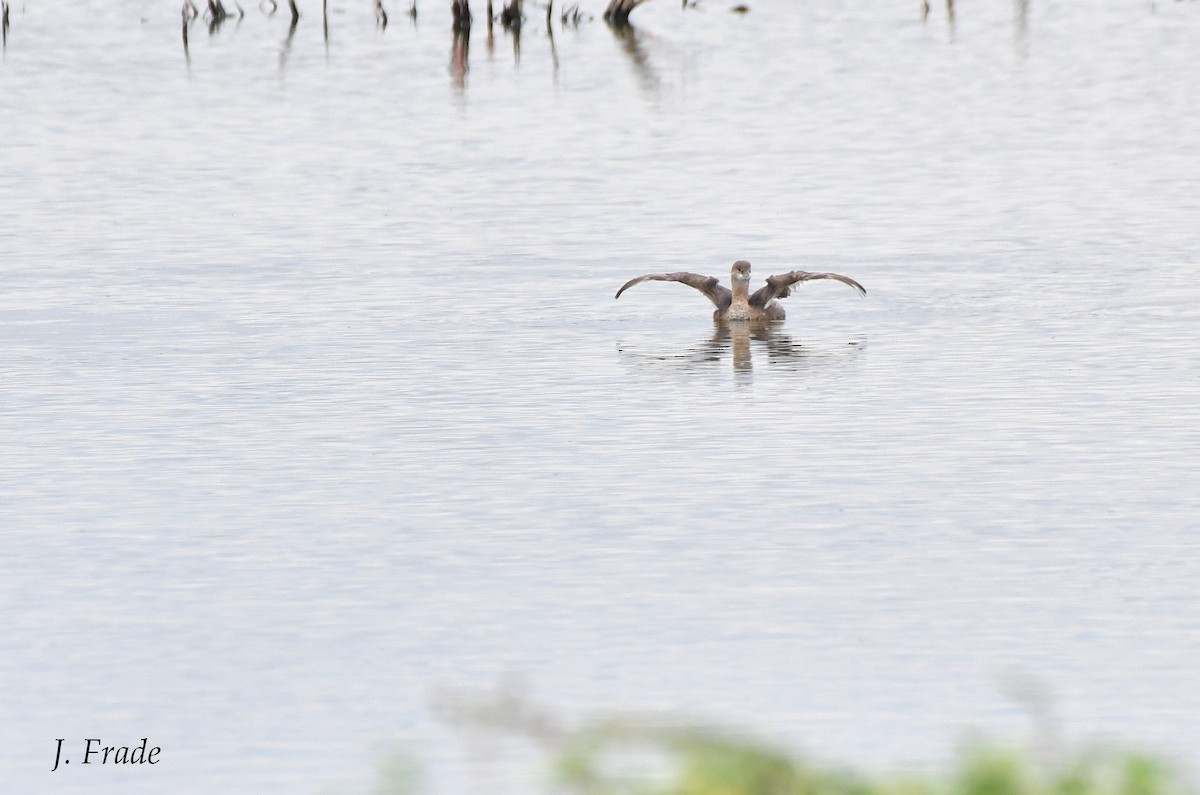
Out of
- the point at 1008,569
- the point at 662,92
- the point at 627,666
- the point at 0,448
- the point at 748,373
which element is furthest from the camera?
the point at 662,92

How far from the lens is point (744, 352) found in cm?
1738

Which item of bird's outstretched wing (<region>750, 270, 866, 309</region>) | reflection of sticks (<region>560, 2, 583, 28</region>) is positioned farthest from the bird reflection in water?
reflection of sticks (<region>560, 2, 583, 28</region>)

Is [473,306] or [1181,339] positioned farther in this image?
[473,306]

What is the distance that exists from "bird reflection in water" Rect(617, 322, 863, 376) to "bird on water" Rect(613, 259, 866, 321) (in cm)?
22

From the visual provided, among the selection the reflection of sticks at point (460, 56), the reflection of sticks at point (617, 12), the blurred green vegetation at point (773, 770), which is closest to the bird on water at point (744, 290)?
the blurred green vegetation at point (773, 770)

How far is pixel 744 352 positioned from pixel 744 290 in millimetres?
1473

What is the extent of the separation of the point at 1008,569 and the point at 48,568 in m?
4.09

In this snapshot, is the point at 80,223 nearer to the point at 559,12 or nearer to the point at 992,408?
the point at 992,408

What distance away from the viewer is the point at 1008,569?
10602 mm

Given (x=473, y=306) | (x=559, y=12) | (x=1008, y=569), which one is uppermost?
(x=1008, y=569)

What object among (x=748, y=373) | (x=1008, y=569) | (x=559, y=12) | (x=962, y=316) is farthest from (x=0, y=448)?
(x=559, y=12)

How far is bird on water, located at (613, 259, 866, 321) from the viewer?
18703 mm

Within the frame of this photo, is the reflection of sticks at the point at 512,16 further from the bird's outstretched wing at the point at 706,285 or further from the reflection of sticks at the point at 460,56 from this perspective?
the bird's outstretched wing at the point at 706,285

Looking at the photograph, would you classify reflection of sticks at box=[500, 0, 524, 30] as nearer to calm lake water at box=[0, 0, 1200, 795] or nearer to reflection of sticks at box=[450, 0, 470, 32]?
reflection of sticks at box=[450, 0, 470, 32]
